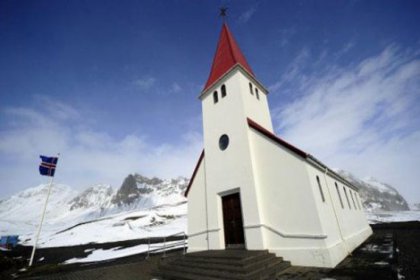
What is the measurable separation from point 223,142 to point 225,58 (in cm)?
637

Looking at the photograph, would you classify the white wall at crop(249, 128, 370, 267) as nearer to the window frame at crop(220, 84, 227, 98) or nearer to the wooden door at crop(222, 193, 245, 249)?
the wooden door at crop(222, 193, 245, 249)

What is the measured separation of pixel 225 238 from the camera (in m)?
10.3

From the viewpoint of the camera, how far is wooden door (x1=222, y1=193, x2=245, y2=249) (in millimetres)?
9727

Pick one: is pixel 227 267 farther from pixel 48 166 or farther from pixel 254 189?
pixel 48 166

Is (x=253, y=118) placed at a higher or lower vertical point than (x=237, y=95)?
lower

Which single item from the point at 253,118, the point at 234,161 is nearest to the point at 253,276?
the point at 234,161

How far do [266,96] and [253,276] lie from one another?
37.3ft

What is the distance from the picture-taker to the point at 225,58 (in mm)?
14133

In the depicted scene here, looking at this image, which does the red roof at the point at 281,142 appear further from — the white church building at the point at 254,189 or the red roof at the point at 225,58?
the red roof at the point at 225,58

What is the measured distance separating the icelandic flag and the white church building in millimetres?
10778

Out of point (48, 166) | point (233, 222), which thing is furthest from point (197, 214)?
point (48, 166)

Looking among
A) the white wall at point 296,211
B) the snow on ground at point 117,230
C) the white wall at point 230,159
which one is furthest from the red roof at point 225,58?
the snow on ground at point 117,230

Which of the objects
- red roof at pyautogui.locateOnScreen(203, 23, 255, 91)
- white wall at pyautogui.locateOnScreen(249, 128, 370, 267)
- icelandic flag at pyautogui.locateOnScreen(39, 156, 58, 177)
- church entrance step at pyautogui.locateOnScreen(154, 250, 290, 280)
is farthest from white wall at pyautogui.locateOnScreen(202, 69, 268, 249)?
icelandic flag at pyautogui.locateOnScreen(39, 156, 58, 177)

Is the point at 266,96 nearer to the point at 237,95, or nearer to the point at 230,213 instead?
the point at 237,95
